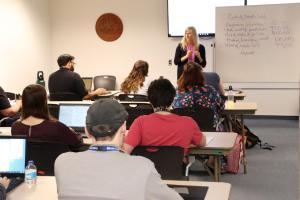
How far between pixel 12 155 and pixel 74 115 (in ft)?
5.62

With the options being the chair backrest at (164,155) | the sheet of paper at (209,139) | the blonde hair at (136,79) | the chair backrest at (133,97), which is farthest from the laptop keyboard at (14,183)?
the blonde hair at (136,79)

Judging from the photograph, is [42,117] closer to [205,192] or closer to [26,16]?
[205,192]

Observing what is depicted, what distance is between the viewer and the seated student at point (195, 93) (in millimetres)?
4484

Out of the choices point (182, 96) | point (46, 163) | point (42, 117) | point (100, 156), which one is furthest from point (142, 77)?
point (100, 156)

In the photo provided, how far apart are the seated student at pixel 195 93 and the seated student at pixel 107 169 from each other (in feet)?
9.13

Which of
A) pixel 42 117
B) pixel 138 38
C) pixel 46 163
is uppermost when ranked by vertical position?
pixel 138 38

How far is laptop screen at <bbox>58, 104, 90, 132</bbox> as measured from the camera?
413 centimetres

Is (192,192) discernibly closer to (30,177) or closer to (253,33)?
(30,177)

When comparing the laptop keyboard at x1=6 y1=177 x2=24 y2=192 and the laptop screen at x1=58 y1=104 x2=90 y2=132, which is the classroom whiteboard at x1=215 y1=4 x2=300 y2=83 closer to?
the laptop screen at x1=58 y1=104 x2=90 y2=132

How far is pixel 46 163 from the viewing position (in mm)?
3000

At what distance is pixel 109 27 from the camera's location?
9109 mm

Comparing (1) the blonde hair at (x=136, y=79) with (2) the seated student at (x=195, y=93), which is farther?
(1) the blonde hair at (x=136, y=79)

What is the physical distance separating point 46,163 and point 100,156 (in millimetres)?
1462

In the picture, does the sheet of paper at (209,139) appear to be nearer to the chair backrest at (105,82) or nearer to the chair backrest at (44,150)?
the chair backrest at (44,150)
